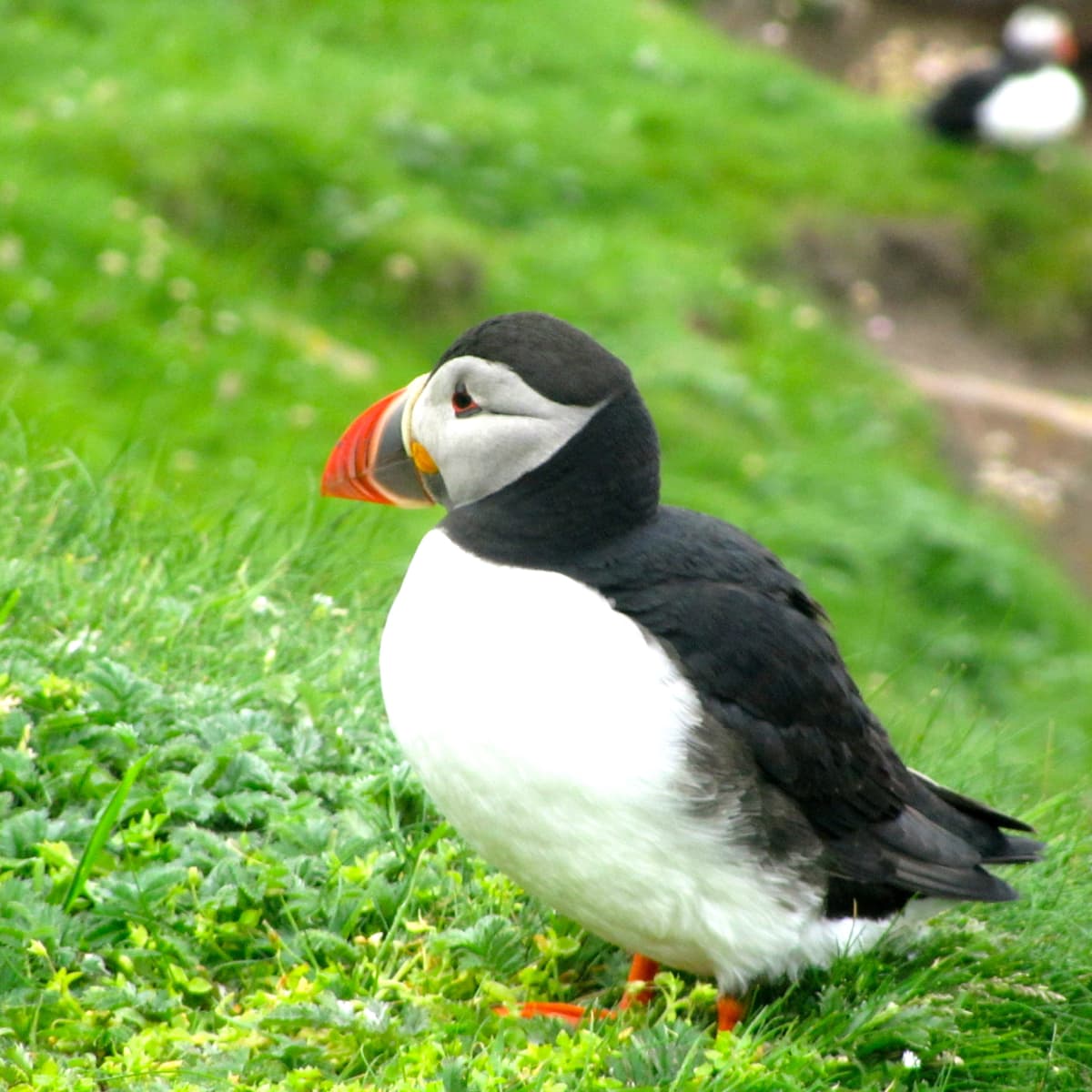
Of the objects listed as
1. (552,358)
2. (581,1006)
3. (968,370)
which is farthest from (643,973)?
(968,370)

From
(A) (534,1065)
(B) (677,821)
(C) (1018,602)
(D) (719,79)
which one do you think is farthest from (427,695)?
(D) (719,79)

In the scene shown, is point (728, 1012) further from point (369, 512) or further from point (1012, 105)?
point (1012, 105)

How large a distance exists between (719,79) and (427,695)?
10598 millimetres

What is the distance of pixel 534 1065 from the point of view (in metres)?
2.96

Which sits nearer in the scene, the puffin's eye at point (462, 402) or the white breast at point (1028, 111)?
the puffin's eye at point (462, 402)

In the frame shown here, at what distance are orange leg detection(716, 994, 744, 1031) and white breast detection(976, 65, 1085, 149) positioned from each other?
1088 cm

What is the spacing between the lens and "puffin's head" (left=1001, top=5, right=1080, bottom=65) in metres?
14.3

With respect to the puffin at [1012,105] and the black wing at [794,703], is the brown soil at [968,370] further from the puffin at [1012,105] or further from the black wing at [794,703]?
the black wing at [794,703]

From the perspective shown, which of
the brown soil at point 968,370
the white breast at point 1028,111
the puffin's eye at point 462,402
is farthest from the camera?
the white breast at point 1028,111

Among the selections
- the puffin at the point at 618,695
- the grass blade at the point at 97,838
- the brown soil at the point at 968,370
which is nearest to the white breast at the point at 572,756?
the puffin at the point at 618,695

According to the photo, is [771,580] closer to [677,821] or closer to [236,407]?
[677,821]

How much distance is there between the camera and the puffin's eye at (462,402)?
→ 3156 millimetres

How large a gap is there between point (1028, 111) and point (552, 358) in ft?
36.7

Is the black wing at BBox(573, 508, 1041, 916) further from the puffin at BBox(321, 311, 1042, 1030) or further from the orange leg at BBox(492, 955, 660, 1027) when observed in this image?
the orange leg at BBox(492, 955, 660, 1027)
